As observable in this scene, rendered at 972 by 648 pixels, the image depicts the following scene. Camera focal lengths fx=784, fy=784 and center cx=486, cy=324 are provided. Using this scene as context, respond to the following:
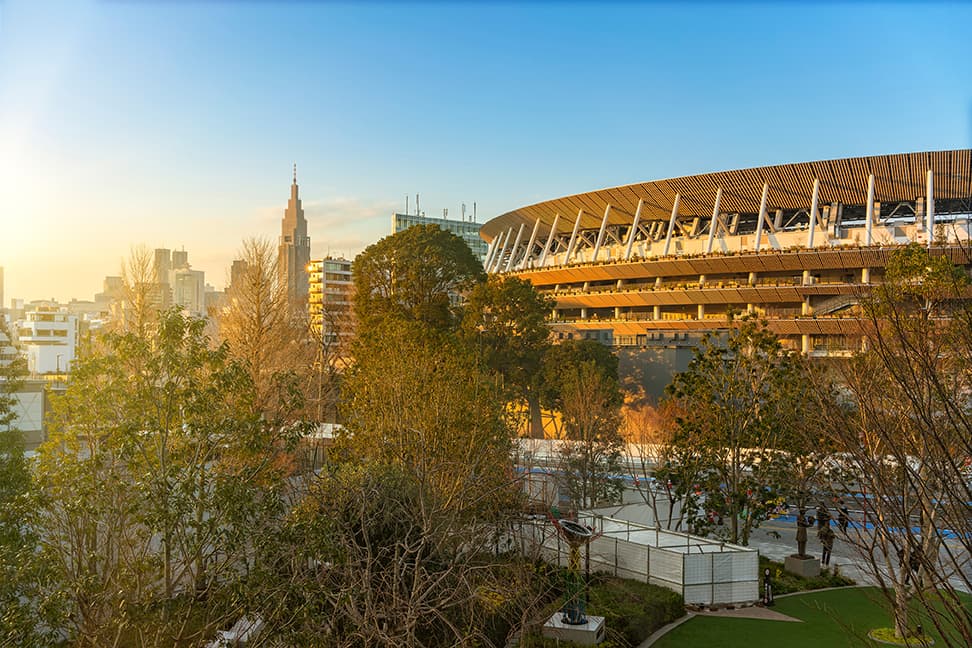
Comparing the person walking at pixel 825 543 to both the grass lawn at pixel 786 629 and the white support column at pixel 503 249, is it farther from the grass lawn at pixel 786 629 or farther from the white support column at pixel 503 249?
the white support column at pixel 503 249

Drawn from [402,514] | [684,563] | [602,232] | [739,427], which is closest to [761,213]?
[602,232]

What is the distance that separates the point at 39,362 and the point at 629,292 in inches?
1636

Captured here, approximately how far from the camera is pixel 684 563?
64.6 ft

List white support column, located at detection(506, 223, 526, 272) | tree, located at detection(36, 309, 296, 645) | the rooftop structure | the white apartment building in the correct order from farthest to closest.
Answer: white support column, located at detection(506, 223, 526, 272), the rooftop structure, the white apartment building, tree, located at detection(36, 309, 296, 645)

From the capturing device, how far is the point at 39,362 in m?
51.3

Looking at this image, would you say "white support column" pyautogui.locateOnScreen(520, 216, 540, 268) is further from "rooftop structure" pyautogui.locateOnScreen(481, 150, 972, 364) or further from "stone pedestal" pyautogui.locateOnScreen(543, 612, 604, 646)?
"stone pedestal" pyautogui.locateOnScreen(543, 612, 604, 646)

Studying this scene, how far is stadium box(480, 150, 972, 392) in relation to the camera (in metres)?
51.9

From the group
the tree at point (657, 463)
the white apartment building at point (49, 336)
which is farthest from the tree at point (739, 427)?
the white apartment building at point (49, 336)

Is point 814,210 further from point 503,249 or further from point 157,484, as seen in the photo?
point 157,484

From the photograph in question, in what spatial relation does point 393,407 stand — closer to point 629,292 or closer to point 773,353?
point 773,353

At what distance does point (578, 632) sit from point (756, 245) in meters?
43.2

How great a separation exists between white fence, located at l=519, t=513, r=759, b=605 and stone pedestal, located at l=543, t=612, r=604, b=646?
2743 millimetres

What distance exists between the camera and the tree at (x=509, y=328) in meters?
41.2

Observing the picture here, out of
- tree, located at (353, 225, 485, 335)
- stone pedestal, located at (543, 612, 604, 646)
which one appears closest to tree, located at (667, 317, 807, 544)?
stone pedestal, located at (543, 612, 604, 646)
